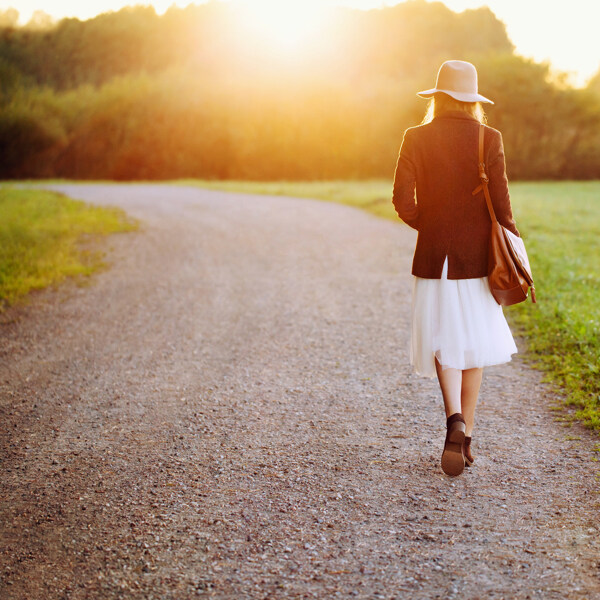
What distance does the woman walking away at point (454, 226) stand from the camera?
3.43 metres

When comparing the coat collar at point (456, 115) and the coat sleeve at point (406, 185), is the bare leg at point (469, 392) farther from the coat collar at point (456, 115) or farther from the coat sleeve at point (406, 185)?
the coat collar at point (456, 115)

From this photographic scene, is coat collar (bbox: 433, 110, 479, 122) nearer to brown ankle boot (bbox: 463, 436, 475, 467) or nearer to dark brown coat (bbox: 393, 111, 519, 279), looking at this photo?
dark brown coat (bbox: 393, 111, 519, 279)

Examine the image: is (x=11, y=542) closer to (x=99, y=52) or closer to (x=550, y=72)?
(x=550, y=72)

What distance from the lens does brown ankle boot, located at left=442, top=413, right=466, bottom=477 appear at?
344 cm

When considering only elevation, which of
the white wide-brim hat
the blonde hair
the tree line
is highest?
the tree line

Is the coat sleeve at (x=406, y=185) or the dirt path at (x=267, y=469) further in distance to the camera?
the coat sleeve at (x=406, y=185)

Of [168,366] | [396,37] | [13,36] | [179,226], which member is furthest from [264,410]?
[396,37]

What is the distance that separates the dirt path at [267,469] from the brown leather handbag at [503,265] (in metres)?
0.96

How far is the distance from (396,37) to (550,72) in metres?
27.0

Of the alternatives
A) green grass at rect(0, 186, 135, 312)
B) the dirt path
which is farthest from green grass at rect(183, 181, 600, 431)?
green grass at rect(0, 186, 135, 312)

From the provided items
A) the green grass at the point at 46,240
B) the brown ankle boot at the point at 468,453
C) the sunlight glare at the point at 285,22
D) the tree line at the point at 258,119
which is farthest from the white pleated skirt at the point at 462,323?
the sunlight glare at the point at 285,22

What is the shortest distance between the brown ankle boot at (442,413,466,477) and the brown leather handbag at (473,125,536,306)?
26.5 inches

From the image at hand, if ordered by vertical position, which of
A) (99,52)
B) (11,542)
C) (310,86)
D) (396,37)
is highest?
(396,37)

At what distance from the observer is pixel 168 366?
18.3ft
